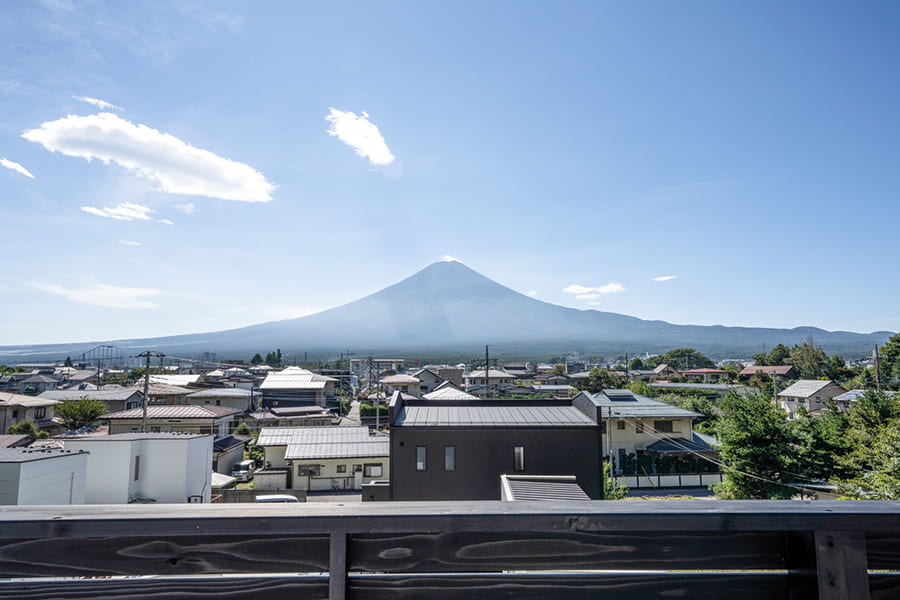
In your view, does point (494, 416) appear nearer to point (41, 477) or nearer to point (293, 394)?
point (41, 477)

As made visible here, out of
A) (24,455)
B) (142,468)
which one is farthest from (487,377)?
(24,455)

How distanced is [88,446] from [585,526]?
14131 millimetres

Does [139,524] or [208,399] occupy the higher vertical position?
[139,524]

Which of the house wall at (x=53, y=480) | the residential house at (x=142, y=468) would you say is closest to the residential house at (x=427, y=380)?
the residential house at (x=142, y=468)

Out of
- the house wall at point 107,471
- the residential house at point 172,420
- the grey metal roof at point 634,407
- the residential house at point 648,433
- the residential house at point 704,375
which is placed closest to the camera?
the house wall at point 107,471

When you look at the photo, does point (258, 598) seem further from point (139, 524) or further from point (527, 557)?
point (527, 557)

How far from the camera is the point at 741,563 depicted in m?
1.08

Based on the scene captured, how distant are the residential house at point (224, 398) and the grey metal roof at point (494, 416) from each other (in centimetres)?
2381

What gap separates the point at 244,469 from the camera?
853 inches

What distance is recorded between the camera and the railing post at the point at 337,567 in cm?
100

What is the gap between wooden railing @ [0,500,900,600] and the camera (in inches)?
39.6

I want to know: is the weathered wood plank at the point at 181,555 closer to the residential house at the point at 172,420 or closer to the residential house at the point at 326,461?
the residential house at the point at 326,461

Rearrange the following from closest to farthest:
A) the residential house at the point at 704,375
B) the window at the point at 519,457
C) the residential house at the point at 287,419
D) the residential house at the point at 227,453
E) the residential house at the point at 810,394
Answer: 1. the window at the point at 519,457
2. the residential house at the point at 227,453
3. the residential house at the point at 287,419
4. the residential house at the point at 810,394
5. the residential house at the point at 704,375

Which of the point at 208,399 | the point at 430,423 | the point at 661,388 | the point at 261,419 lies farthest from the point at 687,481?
the point at 208,399
